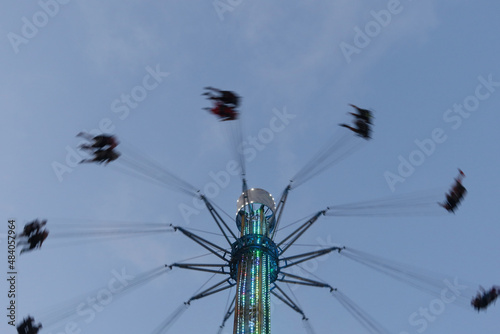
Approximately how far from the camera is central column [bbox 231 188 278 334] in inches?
1294

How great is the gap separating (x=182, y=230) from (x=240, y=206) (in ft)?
14.3

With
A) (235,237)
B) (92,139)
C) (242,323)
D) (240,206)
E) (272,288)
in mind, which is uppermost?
(92,139)

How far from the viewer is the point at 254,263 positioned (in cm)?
3519

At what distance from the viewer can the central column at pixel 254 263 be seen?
3288 cm

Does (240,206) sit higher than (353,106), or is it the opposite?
(353,106)

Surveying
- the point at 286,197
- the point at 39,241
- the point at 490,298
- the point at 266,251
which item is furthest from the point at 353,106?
the point at 39,241

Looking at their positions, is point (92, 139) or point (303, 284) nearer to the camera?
point (303, 284)

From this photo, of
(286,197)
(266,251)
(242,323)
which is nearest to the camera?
(242,323)

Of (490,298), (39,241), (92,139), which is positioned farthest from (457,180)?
(39,241)

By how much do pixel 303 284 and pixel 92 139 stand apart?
47.4 feet

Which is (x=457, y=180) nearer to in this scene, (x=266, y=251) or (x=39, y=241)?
(x=266, y=251)

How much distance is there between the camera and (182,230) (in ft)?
122

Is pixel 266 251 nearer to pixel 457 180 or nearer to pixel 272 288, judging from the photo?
pixel 272 288

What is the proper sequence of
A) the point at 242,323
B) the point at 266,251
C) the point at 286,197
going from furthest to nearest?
the point at 286,197
the point at 266,251
the point at 242,323
